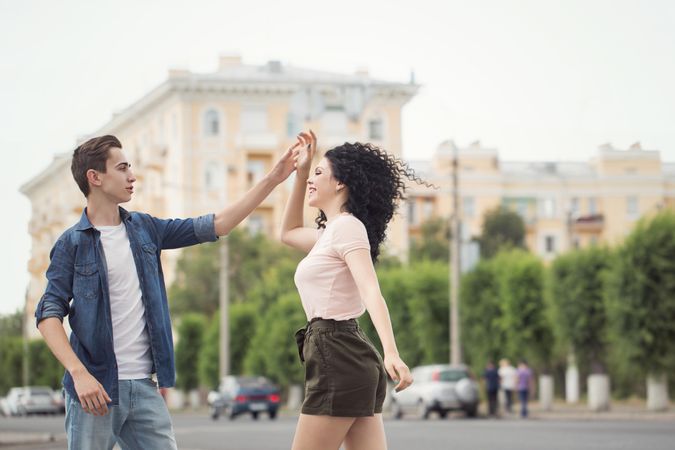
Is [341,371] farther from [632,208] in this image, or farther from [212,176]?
[632,208]

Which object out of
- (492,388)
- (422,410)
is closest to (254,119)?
(492,388)

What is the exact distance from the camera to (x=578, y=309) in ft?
142

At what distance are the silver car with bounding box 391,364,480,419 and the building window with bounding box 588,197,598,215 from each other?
66054mm

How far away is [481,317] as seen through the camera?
4853cm

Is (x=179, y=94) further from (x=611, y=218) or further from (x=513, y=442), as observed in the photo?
(x=513, y=442)

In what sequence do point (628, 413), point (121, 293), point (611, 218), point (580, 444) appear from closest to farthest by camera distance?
point (121, 293), point (580, 444), point (628, 413), point (611, 218)

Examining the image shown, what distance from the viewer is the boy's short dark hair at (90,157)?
21.4 ft

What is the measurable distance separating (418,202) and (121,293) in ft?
342

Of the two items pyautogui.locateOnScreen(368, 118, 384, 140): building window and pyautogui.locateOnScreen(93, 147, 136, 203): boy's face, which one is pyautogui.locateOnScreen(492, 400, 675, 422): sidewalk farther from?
pyautogui.locateOnScreen(368, 118, 384, 140): building window

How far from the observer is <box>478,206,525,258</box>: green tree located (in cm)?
10000

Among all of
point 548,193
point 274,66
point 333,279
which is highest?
point 274,66

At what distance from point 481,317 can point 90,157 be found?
1674 inches

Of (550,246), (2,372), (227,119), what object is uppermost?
(227,119)

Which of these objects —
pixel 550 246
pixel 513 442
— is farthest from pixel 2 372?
pixel 513 442
